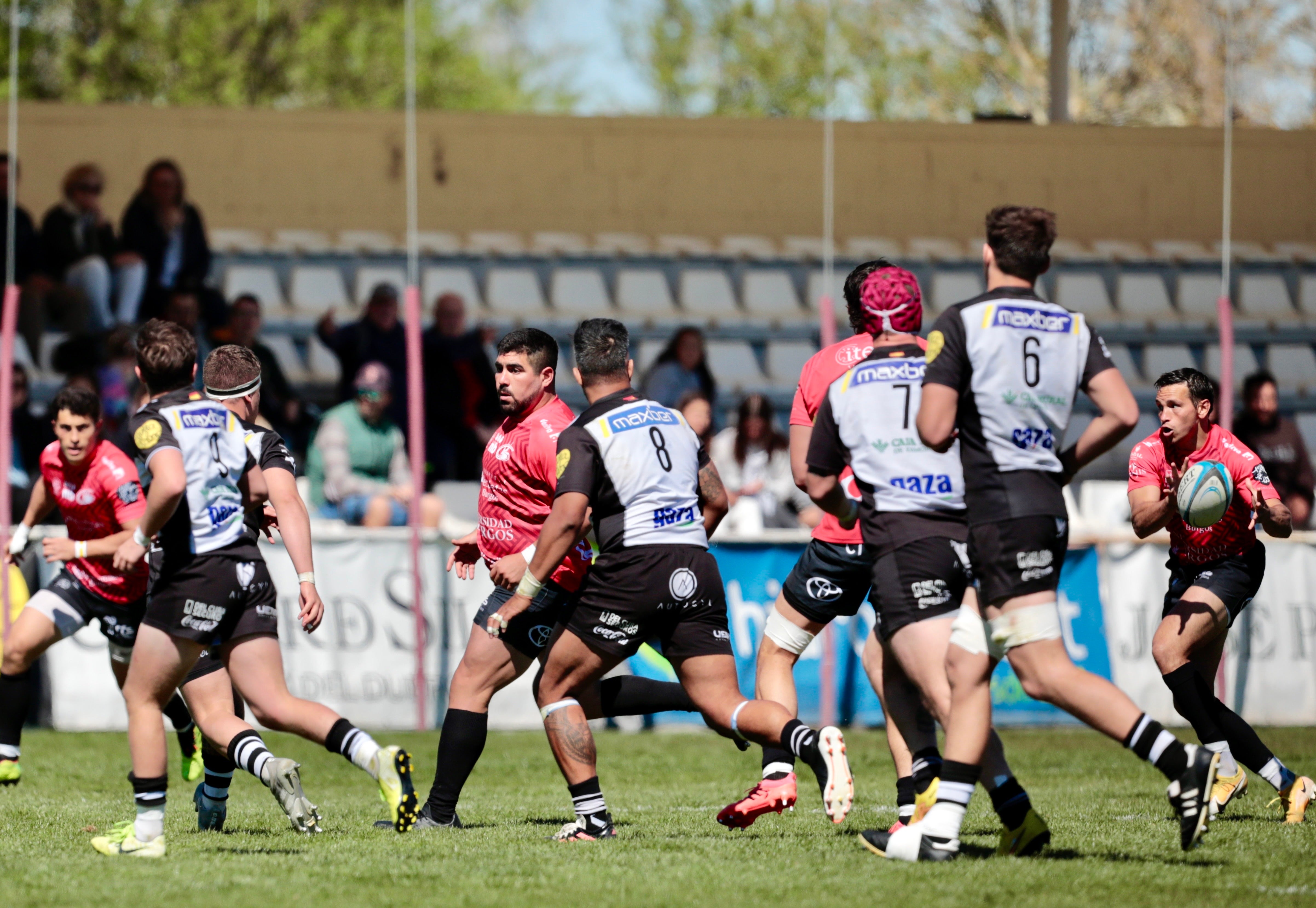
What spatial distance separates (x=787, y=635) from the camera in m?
6.76

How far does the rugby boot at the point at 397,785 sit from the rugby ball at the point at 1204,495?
3.35m

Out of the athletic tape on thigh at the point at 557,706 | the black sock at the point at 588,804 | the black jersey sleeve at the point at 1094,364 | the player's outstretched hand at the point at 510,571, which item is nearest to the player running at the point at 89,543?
the player's outstretched hand at the point at 510,571

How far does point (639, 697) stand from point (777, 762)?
2.61 feet

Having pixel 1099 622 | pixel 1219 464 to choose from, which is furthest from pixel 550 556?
pixel 1099 622

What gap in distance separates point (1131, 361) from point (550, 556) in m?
12.7

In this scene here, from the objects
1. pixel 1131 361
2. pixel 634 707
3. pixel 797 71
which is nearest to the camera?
pixel 634 707

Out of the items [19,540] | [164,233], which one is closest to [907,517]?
[19,540]

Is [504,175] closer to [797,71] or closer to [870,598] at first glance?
[870,598]

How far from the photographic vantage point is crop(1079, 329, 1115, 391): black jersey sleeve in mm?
5383

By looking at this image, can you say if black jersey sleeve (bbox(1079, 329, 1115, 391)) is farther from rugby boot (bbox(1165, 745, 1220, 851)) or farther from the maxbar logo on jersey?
rugby boot (bbox(1165, 745, 1220, 851))

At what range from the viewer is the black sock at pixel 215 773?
256 inches

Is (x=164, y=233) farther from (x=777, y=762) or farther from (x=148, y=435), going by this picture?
(x=777, y=762)

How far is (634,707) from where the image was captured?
692 centimetres

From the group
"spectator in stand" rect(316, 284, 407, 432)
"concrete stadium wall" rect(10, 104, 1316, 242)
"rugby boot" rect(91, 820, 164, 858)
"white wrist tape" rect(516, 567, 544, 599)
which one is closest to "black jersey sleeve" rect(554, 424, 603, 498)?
"white wrist tape" rect(516, 567, 544, 599)
